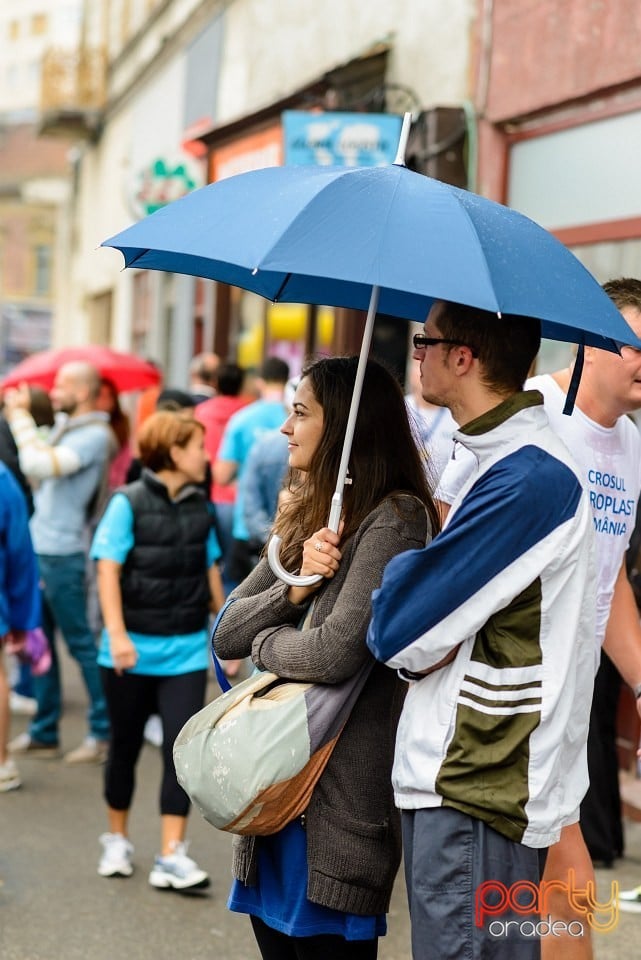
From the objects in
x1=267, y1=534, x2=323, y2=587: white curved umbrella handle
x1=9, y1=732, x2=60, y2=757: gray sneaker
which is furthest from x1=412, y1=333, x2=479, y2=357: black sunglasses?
x1=9, y1=732, x2=60, y2=757: gray sneaker

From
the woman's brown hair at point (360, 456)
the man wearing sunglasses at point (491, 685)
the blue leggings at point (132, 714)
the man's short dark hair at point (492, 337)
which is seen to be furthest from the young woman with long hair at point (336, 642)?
the blue leggings at point (132, 714)

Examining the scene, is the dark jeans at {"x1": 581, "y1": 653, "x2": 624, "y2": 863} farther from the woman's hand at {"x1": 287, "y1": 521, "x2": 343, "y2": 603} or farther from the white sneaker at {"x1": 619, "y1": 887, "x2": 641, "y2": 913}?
the woman's hand at {"x1": 287, "y1": 521, "x2": 343, "y2": 603}

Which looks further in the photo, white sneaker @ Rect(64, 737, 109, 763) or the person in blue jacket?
white sneaker @ Rect(64, 737, 109, 763)

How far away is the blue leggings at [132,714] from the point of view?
18.1 feet

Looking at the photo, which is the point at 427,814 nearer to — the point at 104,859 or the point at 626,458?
the point at 626,458

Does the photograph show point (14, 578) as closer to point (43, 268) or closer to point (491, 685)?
point (491, 685)

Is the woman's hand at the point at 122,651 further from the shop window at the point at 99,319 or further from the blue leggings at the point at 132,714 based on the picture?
the shop window at the point at 99,319

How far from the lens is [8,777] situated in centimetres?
674

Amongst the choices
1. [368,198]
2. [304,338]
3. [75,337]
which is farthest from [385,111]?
[75,337]

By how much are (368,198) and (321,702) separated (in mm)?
1048

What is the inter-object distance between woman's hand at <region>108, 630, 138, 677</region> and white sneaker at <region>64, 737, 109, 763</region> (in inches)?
79.7

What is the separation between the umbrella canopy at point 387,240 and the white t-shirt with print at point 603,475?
634mm

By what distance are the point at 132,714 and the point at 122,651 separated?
0.28 m

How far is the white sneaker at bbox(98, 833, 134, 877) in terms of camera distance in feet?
18.2
